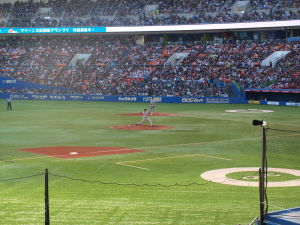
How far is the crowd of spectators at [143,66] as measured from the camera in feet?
225

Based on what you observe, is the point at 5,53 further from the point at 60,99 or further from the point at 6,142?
the point at 6,142

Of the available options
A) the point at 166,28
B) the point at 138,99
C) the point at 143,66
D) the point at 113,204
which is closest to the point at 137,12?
the point at 166,28

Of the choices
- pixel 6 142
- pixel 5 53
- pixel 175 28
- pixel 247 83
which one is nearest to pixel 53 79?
pixel 5 53

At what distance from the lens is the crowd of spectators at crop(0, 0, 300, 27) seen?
75188 millimetres

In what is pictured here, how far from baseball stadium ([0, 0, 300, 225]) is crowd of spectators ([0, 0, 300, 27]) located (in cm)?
24

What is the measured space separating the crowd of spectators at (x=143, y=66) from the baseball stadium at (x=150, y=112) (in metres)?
0.24

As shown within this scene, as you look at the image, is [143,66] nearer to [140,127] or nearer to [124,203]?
[140,127]

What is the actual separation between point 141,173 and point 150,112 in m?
27.6

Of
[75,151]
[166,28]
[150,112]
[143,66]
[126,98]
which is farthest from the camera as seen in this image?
[166,28]

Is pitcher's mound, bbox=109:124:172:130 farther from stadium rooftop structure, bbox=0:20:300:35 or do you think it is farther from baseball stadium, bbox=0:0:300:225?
stadium rooftop structure, bbox=0:20:300:35

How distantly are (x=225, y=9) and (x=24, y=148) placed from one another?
2245 inches

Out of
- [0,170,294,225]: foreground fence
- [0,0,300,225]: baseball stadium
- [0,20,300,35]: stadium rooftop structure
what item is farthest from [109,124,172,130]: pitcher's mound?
[0,20,300,35]: stadium rooftop structure

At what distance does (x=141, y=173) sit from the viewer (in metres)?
20.9

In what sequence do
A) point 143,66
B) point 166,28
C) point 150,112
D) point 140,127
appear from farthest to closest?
1. point 166,28
2. point 143,66
3. point 150,112
4. point 140,127
